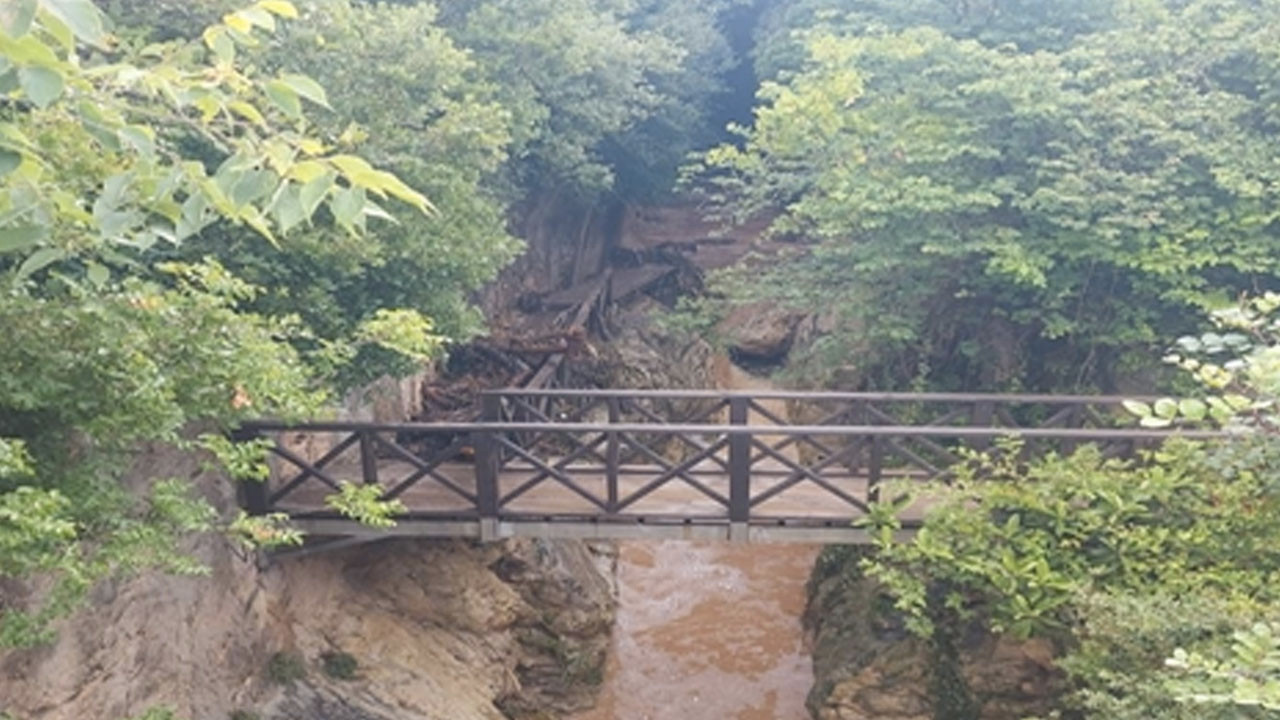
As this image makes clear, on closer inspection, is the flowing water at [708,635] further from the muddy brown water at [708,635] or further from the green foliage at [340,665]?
the green foliage at [340,665]

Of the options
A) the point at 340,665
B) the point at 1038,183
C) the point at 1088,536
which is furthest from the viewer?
the point at 1038,183

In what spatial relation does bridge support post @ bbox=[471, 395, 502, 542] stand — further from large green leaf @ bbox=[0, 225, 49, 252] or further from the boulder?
the boulder

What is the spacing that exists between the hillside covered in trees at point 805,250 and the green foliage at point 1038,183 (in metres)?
0.04

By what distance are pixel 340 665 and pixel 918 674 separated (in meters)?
4.42

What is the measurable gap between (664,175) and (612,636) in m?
9.97

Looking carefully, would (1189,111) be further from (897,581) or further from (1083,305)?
(897,581)

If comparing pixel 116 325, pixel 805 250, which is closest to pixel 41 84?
pixel 116 325

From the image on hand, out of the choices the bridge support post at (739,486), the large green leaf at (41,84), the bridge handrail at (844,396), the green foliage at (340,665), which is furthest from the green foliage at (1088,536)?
the large green leaf at (41,84)

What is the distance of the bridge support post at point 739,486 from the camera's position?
580 cm

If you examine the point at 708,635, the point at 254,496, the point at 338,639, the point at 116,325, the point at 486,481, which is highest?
the point at 116,325

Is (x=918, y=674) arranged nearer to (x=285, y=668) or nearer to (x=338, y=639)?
(x=338, y=639)

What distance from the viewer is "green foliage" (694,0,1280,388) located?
7207 millimetres

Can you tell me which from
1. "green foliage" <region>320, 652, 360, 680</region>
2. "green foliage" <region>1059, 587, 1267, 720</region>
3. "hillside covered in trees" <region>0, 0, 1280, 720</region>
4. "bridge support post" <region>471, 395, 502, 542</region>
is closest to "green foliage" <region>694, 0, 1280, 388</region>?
"hillside covered in trees" <region>0, 0, 1280, 720</region>

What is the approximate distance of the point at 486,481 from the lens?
19.2 feet
